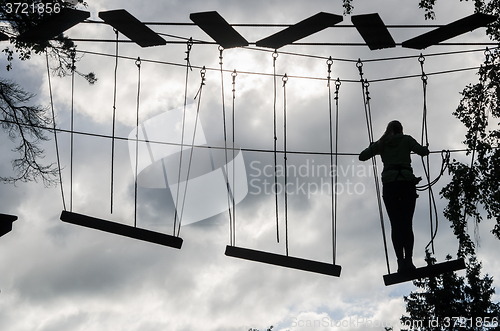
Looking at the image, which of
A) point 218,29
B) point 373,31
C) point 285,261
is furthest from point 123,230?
point 373,31

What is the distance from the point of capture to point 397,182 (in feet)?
Result: 16.7

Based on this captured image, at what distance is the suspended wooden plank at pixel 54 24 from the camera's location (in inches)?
213

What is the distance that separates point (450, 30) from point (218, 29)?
2.62 m

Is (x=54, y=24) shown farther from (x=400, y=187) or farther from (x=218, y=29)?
(x=400, y=187)

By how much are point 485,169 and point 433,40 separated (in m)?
3.65

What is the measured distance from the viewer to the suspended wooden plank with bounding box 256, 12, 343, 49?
5066mm

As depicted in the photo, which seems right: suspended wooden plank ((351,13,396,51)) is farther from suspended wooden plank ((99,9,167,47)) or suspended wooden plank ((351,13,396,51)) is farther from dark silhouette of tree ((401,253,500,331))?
dark silhouette of tree ((401,253,500,331))

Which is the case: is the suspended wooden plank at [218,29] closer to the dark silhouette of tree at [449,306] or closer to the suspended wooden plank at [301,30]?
the suspended wooden plank at [301,30]

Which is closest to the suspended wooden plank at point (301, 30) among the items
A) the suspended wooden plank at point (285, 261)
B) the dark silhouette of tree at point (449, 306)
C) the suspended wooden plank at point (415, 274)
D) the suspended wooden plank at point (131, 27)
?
the suspended wooden plank at point (131, 27)

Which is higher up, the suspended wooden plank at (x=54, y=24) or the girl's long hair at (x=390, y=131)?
the suspended wooden plank at (x=54, y=24)

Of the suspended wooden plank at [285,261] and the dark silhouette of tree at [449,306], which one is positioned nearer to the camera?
the suspended wooden plank at [285,261]

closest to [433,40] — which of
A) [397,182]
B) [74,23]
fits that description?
[397,182]

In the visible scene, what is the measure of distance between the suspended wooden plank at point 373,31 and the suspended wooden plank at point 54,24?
120 inches

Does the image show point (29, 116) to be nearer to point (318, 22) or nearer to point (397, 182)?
point (318, 22)
